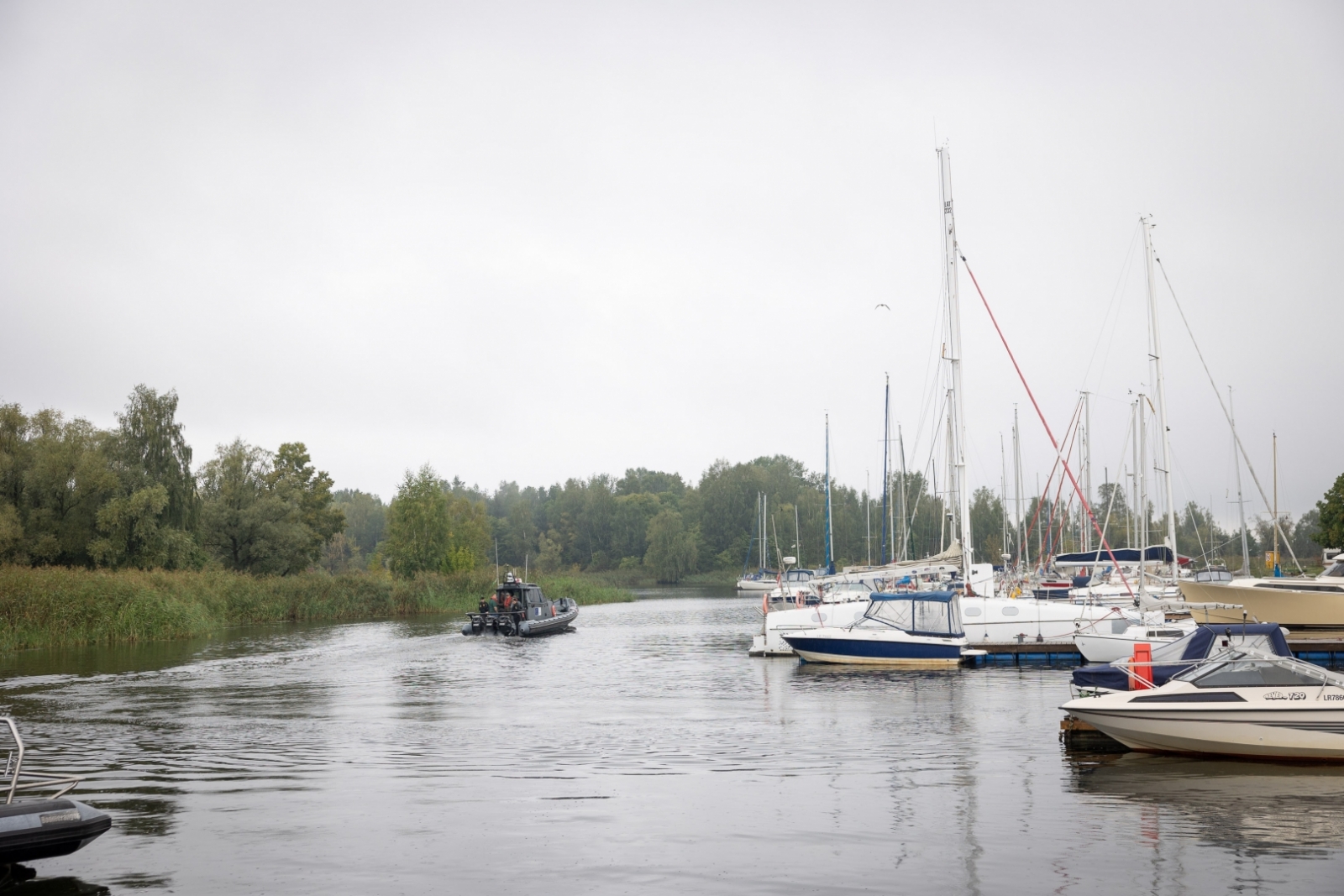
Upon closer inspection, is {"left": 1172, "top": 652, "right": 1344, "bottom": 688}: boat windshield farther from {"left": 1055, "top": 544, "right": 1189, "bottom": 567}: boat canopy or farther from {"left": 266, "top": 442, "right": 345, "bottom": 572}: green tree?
{"left": 266, "top": 442, "right": 345, "bottom": 572}: green tree

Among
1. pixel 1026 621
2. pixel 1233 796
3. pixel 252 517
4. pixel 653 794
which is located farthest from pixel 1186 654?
pixel 252 517

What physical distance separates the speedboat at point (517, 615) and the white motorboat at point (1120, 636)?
84.4ft

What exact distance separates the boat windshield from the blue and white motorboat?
45.6 feet

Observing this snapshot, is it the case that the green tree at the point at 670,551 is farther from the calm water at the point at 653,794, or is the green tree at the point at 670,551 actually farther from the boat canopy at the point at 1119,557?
the calm water at the point at 653,794

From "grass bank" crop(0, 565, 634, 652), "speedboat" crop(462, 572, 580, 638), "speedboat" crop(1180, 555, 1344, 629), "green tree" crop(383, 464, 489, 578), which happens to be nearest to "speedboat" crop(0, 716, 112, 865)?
"speedboat" crop(1180, 555, 1344, 629)

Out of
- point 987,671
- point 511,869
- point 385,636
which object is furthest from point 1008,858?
point 385,636

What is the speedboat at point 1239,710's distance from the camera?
49.4ft

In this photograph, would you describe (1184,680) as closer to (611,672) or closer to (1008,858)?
(1008,858)

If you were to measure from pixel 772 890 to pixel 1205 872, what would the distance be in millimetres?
4433

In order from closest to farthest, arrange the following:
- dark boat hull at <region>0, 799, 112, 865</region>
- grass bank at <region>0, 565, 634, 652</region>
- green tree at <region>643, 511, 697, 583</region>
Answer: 1. dark boat hull at <region>0, 799, 112, 865</region>
2. grass bank at <region>0, 565, 634, 652</region>
3. green tree at <region>643, 511, 697, 583</region>

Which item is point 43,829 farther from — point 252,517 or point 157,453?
point 252,517

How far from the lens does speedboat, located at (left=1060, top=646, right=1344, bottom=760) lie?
1505 cm

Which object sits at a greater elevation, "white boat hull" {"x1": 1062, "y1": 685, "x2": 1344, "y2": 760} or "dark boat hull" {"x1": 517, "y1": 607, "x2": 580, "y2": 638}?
"white boat hull" {"x1": 1062, "y1": 685, "x2": 1344, "y2": 760}

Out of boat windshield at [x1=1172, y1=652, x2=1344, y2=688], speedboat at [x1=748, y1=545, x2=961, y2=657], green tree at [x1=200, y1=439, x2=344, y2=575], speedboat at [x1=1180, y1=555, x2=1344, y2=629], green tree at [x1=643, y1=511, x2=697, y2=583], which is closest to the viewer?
boat windshield at [x1=1172, y1=652, x2=1344, y2=688]
